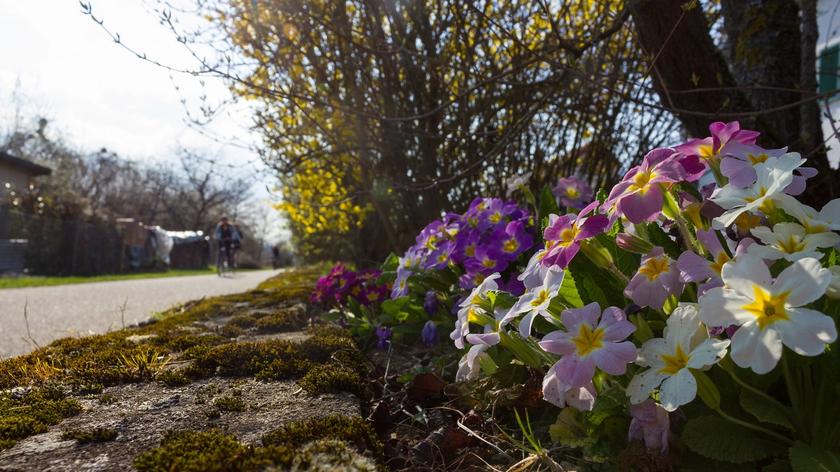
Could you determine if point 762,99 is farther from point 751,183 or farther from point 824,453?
point 824,453

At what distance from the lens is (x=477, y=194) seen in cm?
401

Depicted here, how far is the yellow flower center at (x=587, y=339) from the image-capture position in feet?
3.35

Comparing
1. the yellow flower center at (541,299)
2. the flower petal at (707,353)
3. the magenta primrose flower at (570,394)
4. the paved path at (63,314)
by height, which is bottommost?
the paved path at (63,314)

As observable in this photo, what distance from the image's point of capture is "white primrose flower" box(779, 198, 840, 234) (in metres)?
1.00

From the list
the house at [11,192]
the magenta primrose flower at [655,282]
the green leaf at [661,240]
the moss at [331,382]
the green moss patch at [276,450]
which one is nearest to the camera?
the green moss patch at [276,450]

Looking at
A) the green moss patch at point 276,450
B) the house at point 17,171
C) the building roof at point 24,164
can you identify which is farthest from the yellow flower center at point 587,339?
the building roof at point 24,164

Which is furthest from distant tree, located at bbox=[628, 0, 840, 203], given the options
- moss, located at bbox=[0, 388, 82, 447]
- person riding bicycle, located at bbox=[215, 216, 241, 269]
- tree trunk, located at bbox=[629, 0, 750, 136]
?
person riding bicycle, located at bbox=[215, 216, 241, 269]

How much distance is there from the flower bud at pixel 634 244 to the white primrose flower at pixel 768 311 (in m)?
0.28

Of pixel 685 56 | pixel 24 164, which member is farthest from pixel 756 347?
pixel 24 164

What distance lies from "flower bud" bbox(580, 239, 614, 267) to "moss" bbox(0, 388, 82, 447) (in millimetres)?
1251

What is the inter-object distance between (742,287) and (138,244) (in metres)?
26.0

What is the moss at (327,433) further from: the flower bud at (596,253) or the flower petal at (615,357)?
the flower bud at (596,253)

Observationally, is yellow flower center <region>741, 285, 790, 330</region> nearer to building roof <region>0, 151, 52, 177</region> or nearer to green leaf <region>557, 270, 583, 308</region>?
green leaf <region>557, 270, 583, 308</region>

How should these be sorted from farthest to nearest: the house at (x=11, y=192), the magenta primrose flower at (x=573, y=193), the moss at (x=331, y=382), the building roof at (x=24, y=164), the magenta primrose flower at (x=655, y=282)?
the building roof at (x=24, y=164) < the house at (x=11, y=192) < the magenta primrose flower at (x=573, y=193) < the moss at (x=331, y=382) < the magenta primrose flower at (x=655, y=282)
